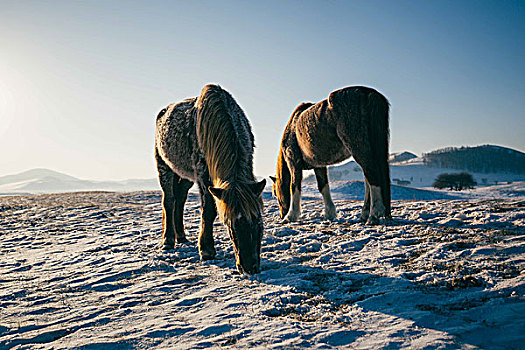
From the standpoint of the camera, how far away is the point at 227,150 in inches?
167

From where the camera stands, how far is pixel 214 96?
15.9 feet

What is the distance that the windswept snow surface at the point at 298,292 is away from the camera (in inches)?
89.4

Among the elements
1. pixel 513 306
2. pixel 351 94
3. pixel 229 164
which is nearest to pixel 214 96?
pixel 229 164

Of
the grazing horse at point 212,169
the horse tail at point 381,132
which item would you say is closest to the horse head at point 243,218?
the grazing horse at point 212,169

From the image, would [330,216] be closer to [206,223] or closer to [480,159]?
[206,223]

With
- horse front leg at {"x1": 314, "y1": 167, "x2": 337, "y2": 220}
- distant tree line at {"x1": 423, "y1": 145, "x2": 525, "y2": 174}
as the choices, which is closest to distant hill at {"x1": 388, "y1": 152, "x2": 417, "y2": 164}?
distant tree line at {"x1": 423, "y1": 145, "x2": 525, "y2": 174}

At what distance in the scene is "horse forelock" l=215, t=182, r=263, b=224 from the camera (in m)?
3.72

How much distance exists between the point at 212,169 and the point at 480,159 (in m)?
103

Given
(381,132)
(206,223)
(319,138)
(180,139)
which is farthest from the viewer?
(319,138)

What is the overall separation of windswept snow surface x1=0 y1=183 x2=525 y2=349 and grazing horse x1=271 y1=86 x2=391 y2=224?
88cm

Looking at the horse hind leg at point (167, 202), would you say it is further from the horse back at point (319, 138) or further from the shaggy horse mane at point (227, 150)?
the horse back at point (319, 138)

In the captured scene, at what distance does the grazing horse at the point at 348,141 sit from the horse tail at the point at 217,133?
2.32m

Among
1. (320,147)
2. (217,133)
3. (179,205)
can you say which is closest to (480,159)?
(320,147)

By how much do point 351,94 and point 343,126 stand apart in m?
0.66
